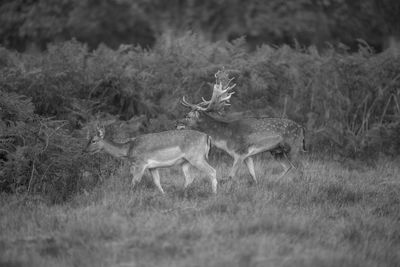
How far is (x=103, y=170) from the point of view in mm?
12273

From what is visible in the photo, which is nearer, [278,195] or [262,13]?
[278,195]

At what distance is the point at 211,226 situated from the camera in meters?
8.95

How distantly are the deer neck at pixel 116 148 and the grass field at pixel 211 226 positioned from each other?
462 millimetres

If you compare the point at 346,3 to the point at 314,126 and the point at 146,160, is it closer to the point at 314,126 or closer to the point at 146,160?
the point at 314,126

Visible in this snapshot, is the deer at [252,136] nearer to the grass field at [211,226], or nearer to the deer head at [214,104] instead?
the deer head at [214,104]

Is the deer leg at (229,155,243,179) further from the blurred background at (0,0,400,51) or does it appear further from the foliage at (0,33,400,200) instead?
the blurred background at (0,0,400,51)

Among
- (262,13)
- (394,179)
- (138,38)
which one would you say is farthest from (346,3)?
(394,179)

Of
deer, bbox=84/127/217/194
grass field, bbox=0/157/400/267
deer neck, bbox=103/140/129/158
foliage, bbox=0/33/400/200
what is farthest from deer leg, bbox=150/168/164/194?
foliage, bbox=0/33/400/200

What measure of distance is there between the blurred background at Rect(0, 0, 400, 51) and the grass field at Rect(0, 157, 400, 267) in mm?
15072

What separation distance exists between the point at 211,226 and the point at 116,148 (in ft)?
12.2

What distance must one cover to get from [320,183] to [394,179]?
1.71 metres

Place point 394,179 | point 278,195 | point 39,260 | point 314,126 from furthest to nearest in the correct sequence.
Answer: point 314,126, point 394,179, point 278,195, point 39,260

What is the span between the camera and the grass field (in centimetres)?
812

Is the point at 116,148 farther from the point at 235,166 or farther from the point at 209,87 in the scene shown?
the point at 209,87
